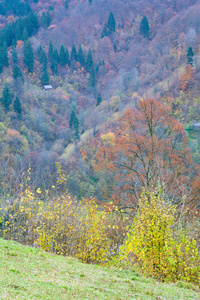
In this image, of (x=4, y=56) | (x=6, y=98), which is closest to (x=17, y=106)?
(x=6, y=98)

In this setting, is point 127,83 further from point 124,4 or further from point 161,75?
point 124,4

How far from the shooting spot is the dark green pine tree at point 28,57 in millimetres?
91812

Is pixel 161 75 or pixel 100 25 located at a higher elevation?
pixel 100 25

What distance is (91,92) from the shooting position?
104938 millimetres

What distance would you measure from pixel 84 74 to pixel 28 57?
960 inches

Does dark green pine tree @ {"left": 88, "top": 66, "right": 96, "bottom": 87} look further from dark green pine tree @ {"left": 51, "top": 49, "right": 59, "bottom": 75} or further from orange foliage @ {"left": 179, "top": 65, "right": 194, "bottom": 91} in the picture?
orange foliage @ {"left": 179, "top": 65, "right": 194, "bottom": 91}

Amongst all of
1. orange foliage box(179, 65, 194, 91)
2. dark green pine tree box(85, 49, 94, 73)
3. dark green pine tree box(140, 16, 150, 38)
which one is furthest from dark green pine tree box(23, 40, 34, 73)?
dark green pine tree box(140, 16, 150, 38)

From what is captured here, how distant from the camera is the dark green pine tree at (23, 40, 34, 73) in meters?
91.8

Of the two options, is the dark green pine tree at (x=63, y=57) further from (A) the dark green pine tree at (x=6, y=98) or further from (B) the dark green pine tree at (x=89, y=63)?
(A) the dark green pine tree at (x=6, y=98)

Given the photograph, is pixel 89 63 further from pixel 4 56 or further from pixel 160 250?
pixel 160 250

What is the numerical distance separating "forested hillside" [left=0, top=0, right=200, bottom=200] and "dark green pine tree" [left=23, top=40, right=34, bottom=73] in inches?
12.5

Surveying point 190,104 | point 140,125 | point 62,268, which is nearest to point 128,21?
point 190,104

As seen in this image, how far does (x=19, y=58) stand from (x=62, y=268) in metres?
96.1

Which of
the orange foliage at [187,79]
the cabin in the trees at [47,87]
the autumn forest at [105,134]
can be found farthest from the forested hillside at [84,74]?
the cabin in the trees at [47,87]
